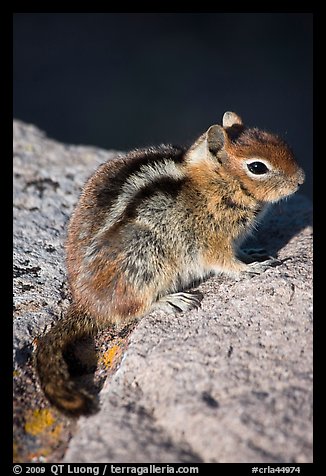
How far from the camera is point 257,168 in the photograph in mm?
4547

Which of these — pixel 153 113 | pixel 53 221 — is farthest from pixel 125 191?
pixel 153 113

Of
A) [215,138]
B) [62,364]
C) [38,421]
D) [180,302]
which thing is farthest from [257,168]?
[38,421]

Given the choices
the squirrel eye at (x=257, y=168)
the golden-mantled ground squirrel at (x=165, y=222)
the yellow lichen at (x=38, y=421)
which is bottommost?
the yellow lichen at (x=38, y=421)

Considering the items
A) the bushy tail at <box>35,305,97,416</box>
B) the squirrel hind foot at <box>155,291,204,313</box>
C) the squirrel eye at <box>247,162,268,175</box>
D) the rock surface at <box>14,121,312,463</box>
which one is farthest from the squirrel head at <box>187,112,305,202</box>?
the bushy tail at <box>35,305,97,416</box>

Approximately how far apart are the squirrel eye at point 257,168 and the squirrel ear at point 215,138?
0.86ft

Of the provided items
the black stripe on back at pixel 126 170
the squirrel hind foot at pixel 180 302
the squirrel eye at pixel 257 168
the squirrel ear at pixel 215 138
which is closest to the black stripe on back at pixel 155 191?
the black stripe on back at pixel 126 170

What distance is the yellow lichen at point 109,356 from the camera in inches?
159

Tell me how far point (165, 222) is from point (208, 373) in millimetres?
1276

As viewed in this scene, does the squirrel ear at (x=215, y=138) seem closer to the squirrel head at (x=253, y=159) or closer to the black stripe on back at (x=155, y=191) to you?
the squirrel head at (x=253, y=159)

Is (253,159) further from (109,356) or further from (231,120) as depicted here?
(109,356)

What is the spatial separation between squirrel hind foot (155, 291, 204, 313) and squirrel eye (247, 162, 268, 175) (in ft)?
3.12

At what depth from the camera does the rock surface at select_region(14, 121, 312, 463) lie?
320cm

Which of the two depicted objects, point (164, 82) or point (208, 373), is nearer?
point (208, 373)

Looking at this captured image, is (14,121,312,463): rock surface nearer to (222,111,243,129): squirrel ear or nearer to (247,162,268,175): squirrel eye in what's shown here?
(247,162,268,175): squirrel eye
